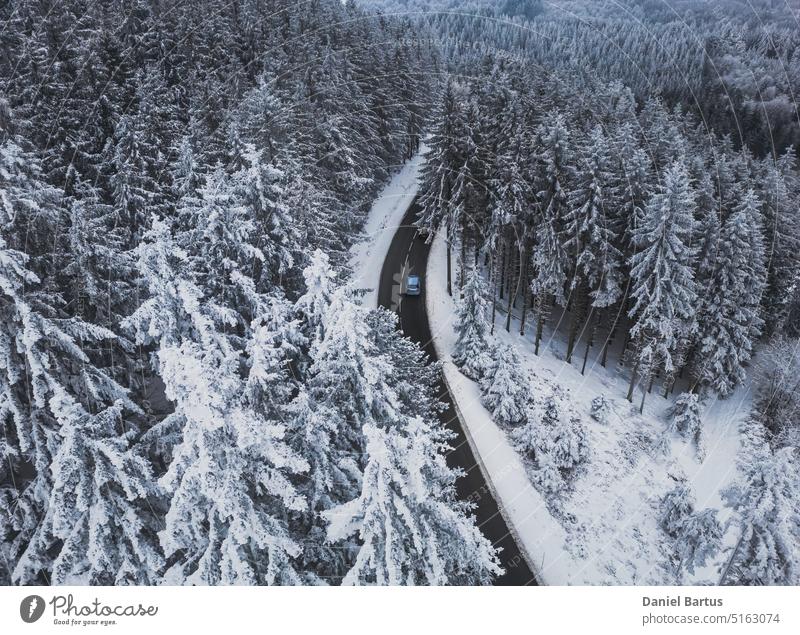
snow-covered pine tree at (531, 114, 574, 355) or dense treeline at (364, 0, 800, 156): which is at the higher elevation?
dense treeline at (364, 0, 800, 156)

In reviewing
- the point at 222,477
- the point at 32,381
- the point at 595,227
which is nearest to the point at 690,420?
the point at 595,227

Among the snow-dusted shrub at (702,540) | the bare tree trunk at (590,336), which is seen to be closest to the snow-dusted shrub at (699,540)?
the snow-dusted shrub at (702,540)

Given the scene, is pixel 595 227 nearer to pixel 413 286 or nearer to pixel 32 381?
pixel 413 286

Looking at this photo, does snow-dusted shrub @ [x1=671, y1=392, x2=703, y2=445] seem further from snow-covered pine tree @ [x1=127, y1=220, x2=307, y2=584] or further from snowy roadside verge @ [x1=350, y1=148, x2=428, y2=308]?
snow-covered pine tree @ [x1=127, y1=220, x2=307, y2=584]

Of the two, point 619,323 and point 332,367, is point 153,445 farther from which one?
point 619,323

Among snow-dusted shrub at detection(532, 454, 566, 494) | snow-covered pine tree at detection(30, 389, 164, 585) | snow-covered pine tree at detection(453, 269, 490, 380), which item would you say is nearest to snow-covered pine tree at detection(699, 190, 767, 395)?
snow-covered pine tree at detection(453, 269, 490, 380)

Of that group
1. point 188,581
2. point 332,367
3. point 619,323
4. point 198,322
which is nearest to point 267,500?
point 188,581
